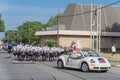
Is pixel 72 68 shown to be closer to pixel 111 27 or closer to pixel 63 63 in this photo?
pixel 63 63

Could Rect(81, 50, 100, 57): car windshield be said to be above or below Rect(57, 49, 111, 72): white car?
above

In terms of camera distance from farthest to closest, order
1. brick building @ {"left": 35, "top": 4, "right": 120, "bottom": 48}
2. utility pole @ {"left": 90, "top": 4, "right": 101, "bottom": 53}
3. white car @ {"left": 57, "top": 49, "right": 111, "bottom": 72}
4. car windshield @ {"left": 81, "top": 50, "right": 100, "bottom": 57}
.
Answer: brick building @ {"left": 35, "top": 4, "right": 120, "bottom": 48} → utility pole @ {"left": 90, "top": 4, "right": 101, "bottom": 53} → car windshield @ {"left": 81, "top": 50, "right": 100, "bottom": 57} → white car @ {"left": 57, "top": 49, "right": 111, "bottom": 72}

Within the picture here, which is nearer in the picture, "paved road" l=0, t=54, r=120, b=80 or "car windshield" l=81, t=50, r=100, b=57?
"paved road" l=0, t=54, r=120, b=80

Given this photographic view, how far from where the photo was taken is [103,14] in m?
90.5

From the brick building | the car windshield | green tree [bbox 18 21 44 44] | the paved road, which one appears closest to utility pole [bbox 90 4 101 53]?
the brick building

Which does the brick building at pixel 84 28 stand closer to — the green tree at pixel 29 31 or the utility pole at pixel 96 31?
the utility pole at pixel 96 31

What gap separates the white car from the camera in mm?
22625

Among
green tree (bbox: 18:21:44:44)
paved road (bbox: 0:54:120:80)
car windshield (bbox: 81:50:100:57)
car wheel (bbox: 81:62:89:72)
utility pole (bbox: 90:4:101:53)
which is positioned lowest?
paved road (bbox: 0:54:120:80)

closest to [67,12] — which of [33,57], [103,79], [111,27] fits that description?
[111,27]

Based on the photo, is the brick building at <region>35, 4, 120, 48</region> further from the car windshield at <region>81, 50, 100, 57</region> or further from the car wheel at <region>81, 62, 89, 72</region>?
the car wheel at <region>81, 62, 89, 72</region>

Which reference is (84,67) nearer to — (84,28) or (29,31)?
(84,28)

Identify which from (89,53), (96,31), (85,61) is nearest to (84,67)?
(85,61)

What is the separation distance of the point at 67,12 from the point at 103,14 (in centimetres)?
960

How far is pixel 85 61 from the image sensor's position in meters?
22.9
